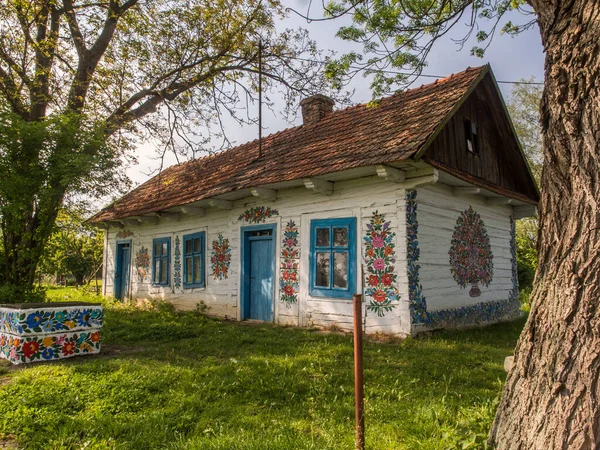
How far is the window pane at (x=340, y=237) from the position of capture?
794cm

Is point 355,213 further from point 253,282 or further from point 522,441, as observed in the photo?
point 522,441

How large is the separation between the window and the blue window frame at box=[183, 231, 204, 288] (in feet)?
3.08

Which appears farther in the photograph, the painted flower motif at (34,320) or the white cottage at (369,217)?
the white cottage at (369,217)

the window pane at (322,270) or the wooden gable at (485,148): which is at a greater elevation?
the wooden gable at (485,148)

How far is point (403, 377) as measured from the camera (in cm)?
458

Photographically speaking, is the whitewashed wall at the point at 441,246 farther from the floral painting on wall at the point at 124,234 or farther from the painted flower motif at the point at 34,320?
the floral painting on wall at the point at 124,234

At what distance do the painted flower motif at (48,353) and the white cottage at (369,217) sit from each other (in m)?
4.49

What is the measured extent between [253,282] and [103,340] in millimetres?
3648

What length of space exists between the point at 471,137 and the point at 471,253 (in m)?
2.61

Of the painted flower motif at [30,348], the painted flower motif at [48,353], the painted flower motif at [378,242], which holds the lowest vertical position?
the painted flower motif at [48,353]

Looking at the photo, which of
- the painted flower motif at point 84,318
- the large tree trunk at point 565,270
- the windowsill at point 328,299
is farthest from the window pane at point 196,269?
the large tree trunk at point 565,270

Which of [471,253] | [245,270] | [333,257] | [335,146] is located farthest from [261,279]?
[471,253]

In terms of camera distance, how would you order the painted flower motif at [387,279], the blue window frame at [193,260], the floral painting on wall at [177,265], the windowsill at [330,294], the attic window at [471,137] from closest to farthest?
the painted flower motif at [387,279], the windowsill at [330,294], the attic window at [471,137], the blue window frame at [193,260], the floral painting on wall at [177,265]

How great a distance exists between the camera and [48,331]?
5.57 m
